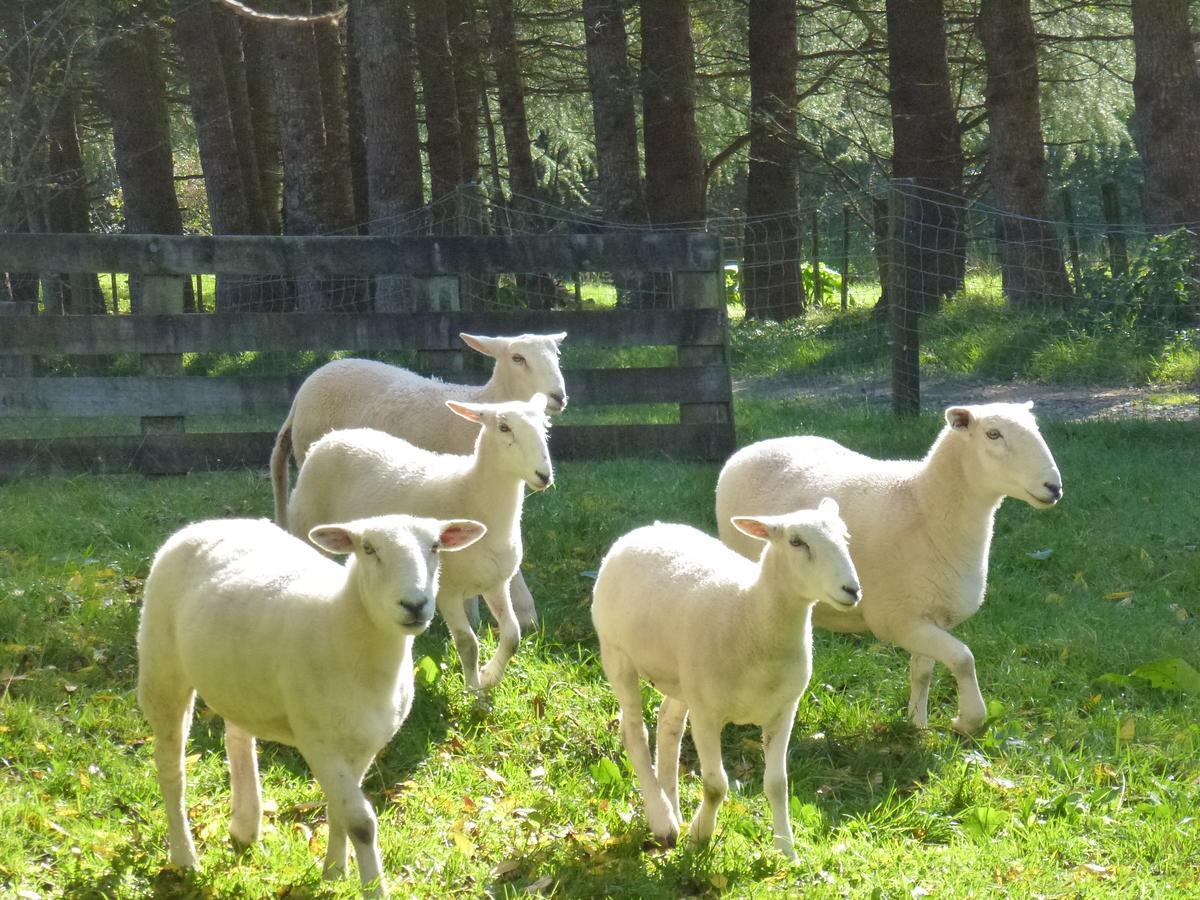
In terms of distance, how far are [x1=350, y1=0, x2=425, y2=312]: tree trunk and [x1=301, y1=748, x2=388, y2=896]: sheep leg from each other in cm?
976

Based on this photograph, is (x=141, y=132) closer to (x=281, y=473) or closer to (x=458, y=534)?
(x=281, y=473)

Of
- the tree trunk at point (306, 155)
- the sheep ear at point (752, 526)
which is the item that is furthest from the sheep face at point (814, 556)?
the tree trunk at point (306, 155)

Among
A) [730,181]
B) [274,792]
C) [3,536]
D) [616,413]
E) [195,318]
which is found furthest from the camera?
[730,181]

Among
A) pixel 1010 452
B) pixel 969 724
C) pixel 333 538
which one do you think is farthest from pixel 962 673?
pixel 333 538

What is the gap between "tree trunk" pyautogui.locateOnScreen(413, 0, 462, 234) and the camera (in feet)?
54.6

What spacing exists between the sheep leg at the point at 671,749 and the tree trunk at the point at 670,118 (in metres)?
11.5

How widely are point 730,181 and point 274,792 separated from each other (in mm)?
29794

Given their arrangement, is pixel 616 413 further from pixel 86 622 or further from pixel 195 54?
pixel 195 54

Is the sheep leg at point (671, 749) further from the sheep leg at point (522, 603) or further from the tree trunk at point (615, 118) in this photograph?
the tree trunk at point (615, 118)

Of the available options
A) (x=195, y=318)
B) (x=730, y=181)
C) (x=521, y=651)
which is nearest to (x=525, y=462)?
(x=521, y=651)

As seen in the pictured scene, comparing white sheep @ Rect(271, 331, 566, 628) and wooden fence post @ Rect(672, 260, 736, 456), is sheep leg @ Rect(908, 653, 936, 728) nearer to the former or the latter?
white sheep @ Rect(271, 331, 566, 628)

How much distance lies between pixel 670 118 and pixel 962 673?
11936 mm

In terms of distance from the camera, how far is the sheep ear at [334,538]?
3.85m

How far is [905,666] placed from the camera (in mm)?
5938
